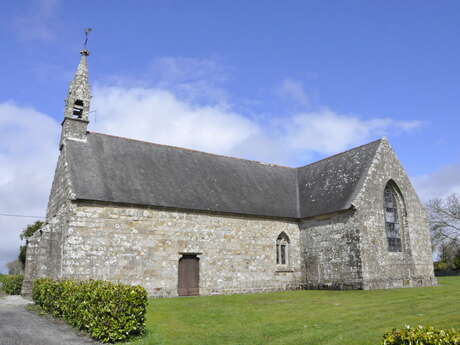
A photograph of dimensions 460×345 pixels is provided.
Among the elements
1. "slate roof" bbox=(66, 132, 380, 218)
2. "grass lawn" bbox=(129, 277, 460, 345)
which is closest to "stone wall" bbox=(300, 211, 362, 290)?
"slate roof" bbox=(66, 132, 380, 218)

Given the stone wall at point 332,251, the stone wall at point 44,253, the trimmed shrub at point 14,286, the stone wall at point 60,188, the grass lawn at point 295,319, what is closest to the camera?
the grass lawn at point 295,319

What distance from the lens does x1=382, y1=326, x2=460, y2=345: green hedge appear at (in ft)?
16.5

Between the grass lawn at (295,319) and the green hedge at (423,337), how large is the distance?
2702 millimetres

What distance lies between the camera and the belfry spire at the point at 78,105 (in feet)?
67.0

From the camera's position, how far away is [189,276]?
18984 mm

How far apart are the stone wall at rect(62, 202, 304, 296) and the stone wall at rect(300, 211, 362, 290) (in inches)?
33.9

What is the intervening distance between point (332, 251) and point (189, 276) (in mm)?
7623

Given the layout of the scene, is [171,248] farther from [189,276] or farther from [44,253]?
[44,253]

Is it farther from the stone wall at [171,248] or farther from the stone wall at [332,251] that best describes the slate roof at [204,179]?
the stone wall at [332,251]

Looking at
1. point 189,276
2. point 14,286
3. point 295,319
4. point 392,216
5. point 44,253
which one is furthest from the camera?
point 392,216

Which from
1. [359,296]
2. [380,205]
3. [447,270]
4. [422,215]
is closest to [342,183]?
[380,205]

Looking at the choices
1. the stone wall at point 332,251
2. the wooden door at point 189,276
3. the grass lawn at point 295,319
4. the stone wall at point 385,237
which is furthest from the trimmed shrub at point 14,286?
the stone wall at point 385,237

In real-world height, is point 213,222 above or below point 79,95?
below

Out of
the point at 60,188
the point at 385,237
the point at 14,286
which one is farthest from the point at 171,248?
the point at 385,237
